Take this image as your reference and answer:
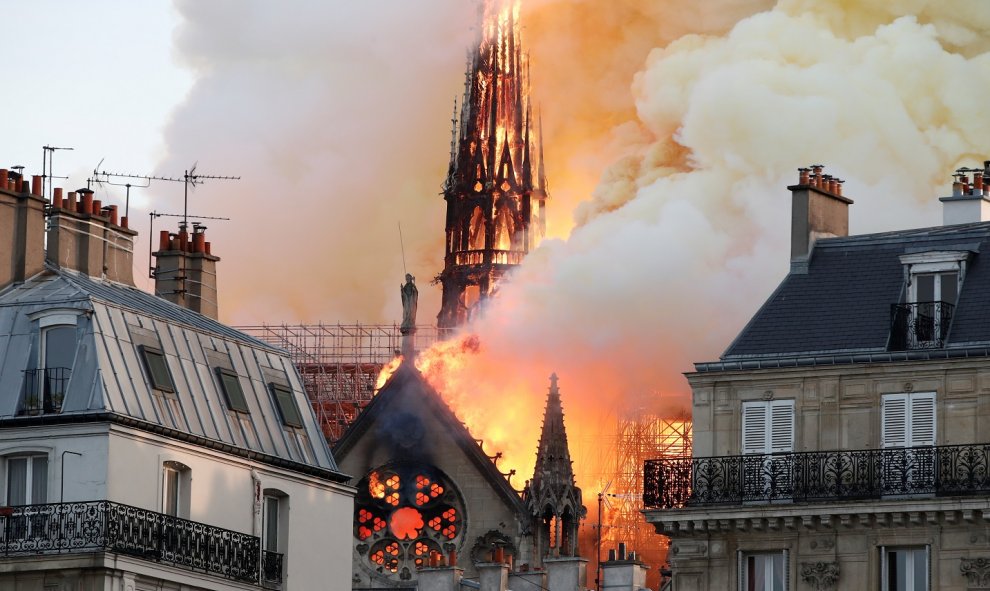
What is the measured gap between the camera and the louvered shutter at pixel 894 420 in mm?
54344

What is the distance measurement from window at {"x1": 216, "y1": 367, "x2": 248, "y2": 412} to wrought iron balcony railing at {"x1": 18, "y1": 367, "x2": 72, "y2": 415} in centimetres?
401

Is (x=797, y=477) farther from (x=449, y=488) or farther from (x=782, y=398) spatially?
(x=449, y=488)

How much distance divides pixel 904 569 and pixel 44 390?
1353 centimetres

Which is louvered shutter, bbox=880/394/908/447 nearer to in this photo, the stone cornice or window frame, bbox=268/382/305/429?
the stone cornice

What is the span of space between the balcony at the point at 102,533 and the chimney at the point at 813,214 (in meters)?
12.4

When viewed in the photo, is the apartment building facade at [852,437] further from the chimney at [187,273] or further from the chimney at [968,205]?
the chimney at [187,273]

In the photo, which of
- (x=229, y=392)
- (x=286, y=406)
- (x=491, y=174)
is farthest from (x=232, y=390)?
(x=491, y=174)

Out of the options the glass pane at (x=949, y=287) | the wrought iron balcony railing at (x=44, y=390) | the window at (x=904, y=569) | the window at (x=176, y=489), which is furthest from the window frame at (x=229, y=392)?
the glass pane at (x=949, y=287)

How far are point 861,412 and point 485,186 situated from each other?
75.2 m

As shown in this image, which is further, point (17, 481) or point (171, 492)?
point (171, 492)

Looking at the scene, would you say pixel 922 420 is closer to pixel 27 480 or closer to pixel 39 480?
pixel 39 480

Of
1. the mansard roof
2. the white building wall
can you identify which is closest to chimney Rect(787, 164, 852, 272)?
the mansard roof

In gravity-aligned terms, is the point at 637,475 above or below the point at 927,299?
above

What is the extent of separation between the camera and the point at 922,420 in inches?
2133
